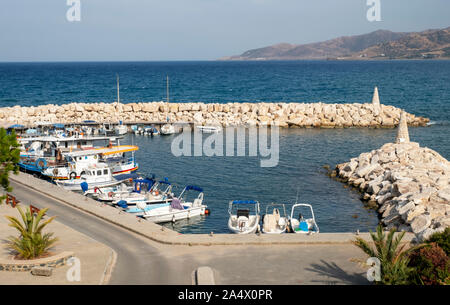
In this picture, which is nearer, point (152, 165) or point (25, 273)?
point (25, 273)

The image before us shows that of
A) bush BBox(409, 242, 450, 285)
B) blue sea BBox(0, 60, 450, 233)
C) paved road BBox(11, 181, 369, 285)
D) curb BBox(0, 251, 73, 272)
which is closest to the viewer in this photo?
bush BBox(409, 242, 450, 285)

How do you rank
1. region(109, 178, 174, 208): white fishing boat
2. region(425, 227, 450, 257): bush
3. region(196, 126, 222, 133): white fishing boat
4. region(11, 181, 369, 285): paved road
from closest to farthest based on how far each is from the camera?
1. region(425, 227, 450, 257): bush
2. region(11, 181, 369, 285): paved road
3. region(109, 178, 174, 208): white fishing boat
4. region(196, 126, 222, 133): white fishing boat

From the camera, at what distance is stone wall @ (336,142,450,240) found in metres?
28.5

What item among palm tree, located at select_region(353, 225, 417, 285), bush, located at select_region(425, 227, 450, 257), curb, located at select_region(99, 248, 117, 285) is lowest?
curb, located at select_region(99, 248, 117, 285)

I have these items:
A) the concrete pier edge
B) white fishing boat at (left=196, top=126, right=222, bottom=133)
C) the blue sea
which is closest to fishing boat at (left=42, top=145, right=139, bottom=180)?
the blue sea

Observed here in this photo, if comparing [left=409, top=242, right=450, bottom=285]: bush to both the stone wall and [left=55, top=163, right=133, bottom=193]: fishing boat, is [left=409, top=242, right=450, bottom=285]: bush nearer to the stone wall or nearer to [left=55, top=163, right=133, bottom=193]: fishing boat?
the stone wall

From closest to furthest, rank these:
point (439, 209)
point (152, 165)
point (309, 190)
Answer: point (439, 209)
point (309, 190)
point (152, 165)

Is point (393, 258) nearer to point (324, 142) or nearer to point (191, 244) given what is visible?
point (191, 244)

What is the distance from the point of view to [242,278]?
1867 cm

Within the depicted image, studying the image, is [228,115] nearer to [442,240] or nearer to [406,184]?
[406,184]

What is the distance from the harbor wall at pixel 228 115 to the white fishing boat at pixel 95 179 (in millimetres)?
31343

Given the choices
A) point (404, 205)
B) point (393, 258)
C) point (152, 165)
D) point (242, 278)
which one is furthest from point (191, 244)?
point (152, 165)

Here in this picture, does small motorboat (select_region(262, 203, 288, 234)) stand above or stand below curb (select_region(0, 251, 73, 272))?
below
